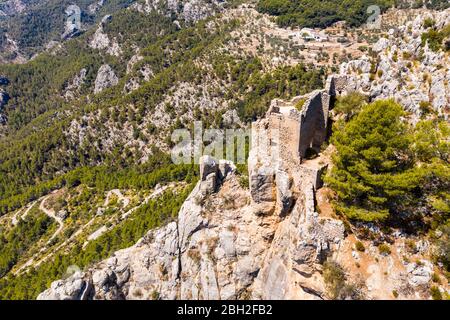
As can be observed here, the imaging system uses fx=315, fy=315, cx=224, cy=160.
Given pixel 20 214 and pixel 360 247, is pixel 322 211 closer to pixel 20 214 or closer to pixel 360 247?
pixel 360 247

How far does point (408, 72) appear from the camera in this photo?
99.0 feet

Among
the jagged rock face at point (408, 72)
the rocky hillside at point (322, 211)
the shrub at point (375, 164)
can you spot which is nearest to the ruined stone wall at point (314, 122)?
the rocky hillside at point (322, 211)

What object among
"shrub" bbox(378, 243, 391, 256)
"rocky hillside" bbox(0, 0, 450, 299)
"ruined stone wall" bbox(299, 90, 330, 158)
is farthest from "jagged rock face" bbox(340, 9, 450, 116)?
"shrub" bbox(378, 243, 391, 256)

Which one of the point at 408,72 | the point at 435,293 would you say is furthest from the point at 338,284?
the point at 408,72

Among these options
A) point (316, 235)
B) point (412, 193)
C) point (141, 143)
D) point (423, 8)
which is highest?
point (423, 8)

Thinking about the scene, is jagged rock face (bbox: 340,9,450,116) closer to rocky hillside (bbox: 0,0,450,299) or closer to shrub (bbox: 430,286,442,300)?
rocky hillside (bbox: 0,0,450,299)

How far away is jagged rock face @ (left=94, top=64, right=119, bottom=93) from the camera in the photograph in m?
185

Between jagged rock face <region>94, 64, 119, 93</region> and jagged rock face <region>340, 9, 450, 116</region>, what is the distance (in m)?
175

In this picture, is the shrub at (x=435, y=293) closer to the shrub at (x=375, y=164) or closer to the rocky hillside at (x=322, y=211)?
the rocky hillside at (x=322, y=211)

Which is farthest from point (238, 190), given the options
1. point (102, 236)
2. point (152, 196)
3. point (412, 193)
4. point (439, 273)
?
point (152, 196)

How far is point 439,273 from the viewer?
2192 centimetres

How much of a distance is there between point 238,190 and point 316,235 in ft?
37.4

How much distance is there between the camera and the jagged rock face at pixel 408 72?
27.6 metres
